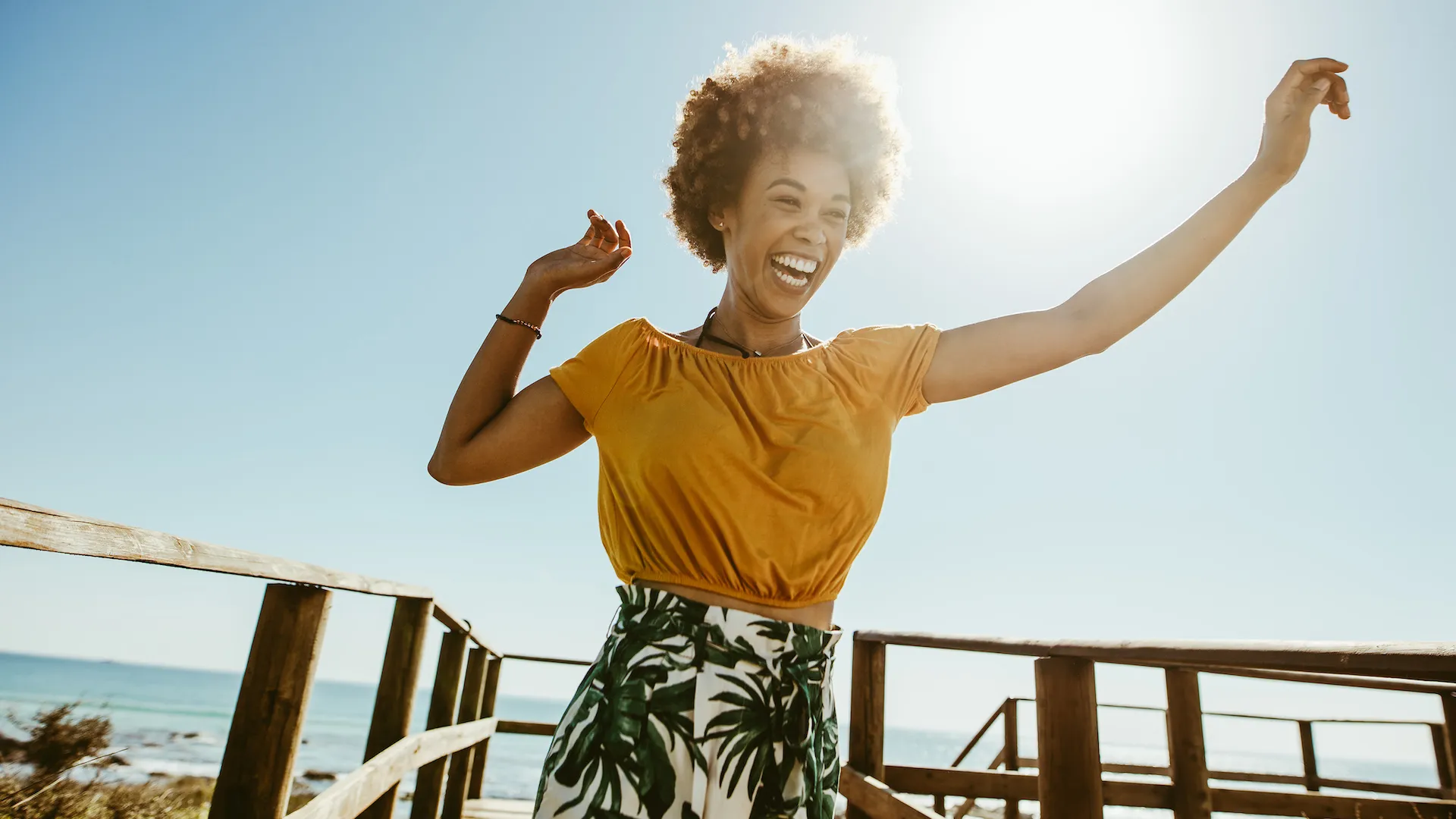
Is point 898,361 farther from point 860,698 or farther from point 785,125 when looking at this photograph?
point 860,698

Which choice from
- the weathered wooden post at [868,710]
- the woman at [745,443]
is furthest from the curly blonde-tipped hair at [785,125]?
the weathered wooden post at [868,710]

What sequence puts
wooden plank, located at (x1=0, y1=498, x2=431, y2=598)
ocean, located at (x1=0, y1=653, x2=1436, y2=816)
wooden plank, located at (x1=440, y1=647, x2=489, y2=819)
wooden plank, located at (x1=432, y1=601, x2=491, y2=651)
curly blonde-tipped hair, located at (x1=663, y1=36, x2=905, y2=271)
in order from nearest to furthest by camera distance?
wooden plank, located at (x1=0, y1=498, x2=431, y2=598) → curly blonde-tipped hair, located at (x1=663, y1=36, x2=905, y2=271) → wooden plank, located at (x1=432, y1=601, x2=491, y2=651) → wooden plank, located at (x1=440, y1=647, x2=489, y2=819) → ocean, located at (x1=0, y1=653, x2=1436, y2=816)

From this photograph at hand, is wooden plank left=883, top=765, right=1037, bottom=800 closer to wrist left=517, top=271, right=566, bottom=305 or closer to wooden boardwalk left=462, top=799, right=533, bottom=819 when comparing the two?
wrist left=517, top=271, right=566, bottom=305

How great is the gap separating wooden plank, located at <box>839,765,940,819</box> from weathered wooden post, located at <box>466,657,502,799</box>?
12.2ft

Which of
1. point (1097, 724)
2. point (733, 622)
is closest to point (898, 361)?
point (733, 622)

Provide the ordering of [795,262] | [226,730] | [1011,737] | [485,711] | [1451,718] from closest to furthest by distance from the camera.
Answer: [795,262]
[1451,718]
[485,711]
[1011,737]
[226,730]

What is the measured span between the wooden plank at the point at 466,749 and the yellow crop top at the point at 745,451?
408 centimetres

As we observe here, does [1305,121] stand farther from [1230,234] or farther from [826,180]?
[826,180]

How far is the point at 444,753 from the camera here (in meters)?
3.43

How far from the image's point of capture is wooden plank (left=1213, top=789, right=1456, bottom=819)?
341cm

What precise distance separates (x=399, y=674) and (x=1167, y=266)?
9.02ft

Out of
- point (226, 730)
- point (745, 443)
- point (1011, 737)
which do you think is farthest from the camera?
point (226, 730)

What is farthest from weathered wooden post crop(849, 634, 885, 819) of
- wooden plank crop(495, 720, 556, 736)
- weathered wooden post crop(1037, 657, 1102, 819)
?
wooden plank crop(495, 720, 556, 736)

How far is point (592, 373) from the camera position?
46.6 inches
